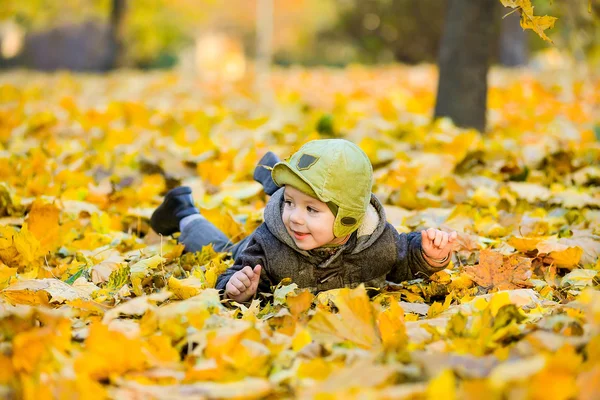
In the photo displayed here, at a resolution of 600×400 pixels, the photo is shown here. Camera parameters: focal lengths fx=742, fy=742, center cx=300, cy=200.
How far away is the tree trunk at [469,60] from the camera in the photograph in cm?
539

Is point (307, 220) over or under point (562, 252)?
over

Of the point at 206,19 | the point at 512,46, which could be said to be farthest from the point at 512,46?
the point at 206,19

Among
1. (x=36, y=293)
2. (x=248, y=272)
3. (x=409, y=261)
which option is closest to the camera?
(x=36, y=293)

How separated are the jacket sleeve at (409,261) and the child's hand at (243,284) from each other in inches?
20.5

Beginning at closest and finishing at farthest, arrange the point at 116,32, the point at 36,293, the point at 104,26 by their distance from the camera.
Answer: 1. the point at 36,293
2. the point at 116,32
3. the point at 104,26

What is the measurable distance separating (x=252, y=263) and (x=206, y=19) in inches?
824

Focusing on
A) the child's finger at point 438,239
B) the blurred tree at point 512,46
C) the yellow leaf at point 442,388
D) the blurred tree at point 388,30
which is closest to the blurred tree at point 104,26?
the blurred tree at point 388,30

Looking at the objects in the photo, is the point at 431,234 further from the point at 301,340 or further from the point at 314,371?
the point at 314,371

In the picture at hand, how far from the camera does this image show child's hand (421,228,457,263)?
7.82ft

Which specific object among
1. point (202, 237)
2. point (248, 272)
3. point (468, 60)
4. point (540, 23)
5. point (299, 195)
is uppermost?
point (540, 23)

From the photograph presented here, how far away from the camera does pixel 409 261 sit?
2488mm

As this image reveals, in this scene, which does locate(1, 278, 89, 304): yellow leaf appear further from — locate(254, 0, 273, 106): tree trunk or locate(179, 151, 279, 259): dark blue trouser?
locate(254, 0, 273, 106): tree trunk

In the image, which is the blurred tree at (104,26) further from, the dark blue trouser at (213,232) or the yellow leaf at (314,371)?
the yellow leaf at (314,371)

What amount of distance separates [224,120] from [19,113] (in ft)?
5.37
